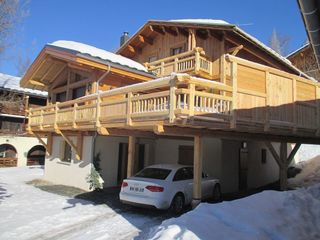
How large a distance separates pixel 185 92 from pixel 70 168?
10317 mm

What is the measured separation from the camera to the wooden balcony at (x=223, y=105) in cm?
891

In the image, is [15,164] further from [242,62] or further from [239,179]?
[242,62]

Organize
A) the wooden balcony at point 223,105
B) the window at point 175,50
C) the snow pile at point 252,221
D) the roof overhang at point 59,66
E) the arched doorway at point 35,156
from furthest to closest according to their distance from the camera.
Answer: the arched doorway at point 35,156
the window at point 175,50
the roof overhang at point 59,66
the wooden balcony at point 223,105
the snow pile at point 252,221

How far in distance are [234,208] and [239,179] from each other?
29.5 feet

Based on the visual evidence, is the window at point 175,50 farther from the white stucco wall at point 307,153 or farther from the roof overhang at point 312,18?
the roof overhang at point 312,18

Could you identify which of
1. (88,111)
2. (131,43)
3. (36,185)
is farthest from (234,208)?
(131,43)

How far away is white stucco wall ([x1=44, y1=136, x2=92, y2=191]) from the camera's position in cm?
1547

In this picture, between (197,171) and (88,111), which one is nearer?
(197,171)

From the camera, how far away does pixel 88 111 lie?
44.0ft

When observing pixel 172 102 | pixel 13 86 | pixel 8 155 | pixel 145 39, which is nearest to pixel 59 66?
pixel 145 39

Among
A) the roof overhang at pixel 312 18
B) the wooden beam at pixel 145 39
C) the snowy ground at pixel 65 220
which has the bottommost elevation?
the snowy ground at pixel 65 220

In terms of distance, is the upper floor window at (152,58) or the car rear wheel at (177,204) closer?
the car rear wheel at (177,204)

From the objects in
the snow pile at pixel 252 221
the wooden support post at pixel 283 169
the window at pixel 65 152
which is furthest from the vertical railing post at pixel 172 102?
the window at pixel 65 152

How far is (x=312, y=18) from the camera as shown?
14.4ft
